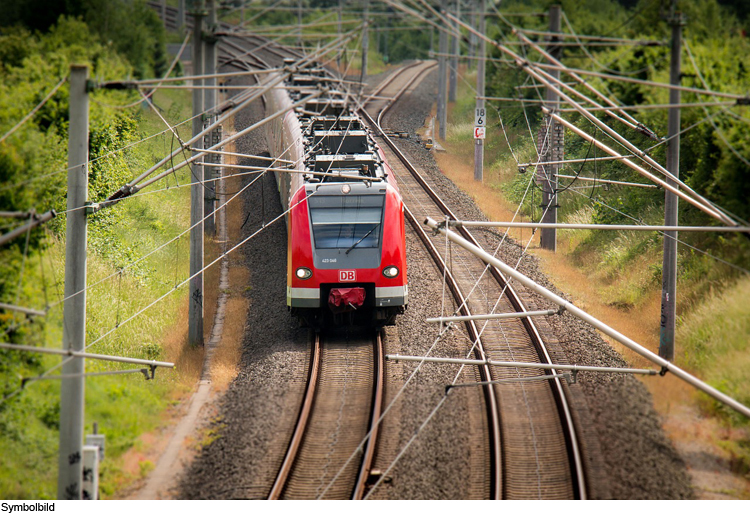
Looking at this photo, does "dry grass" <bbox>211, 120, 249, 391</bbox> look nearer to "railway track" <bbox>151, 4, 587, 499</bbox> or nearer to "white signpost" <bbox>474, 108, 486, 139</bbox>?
"railway track" <bbox>151, 4, 587, 499</bbox>

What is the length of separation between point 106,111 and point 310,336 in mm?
7701

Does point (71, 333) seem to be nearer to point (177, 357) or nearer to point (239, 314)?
point (177, 357)

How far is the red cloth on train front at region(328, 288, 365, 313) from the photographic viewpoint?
1591 centimetres

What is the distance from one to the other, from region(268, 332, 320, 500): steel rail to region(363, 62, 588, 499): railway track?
3.02 m

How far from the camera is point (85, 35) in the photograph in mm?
21938

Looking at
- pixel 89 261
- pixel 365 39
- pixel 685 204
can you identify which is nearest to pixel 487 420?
pixel 685 204

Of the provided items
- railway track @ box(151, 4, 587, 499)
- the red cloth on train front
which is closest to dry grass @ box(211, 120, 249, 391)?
railway track @ box(151, 4, 587, 499)

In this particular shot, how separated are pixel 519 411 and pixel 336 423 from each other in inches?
125

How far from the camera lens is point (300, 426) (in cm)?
1315

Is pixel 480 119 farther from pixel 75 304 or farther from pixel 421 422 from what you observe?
pixel 75 304

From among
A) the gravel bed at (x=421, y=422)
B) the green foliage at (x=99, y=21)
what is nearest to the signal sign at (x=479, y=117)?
the gravel bed at (x=421, y=422)

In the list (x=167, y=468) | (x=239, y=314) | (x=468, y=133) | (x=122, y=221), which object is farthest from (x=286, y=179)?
(x=468, y=133)

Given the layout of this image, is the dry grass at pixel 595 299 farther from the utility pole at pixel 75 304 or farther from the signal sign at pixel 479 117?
the utility pole at pixel 75 304

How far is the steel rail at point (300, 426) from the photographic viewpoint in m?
11.5
